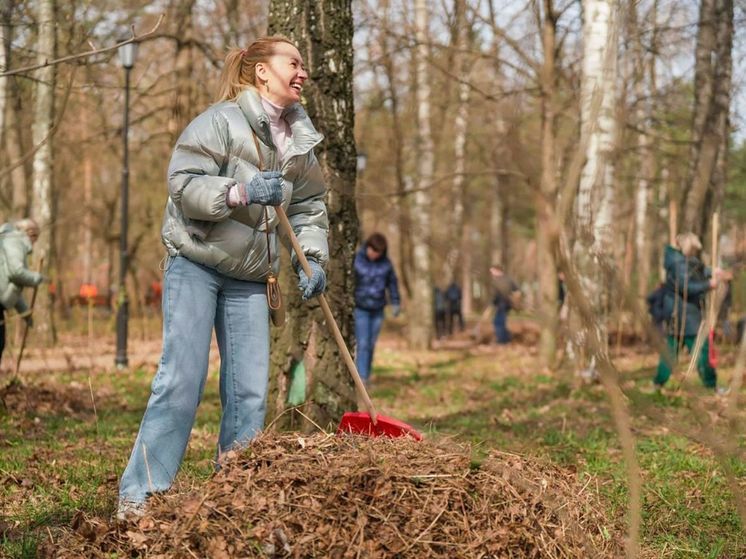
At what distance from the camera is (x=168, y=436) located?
3471mm

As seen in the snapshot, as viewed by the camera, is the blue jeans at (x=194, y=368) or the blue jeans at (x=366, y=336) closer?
the blue jeans at (x=194, y=368)

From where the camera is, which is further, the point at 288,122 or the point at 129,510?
the point at 288,122

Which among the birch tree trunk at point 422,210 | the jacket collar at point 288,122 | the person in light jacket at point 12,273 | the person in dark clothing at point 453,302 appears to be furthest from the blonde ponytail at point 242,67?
the person in dark clothing at point 453,302

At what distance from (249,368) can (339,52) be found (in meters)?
2.23

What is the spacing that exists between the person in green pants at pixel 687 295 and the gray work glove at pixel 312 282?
5842mm

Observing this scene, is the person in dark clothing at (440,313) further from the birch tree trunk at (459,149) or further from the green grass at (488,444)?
the green grass at (488,444)

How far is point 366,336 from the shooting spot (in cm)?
999

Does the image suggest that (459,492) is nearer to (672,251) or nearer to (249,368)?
(249,368)

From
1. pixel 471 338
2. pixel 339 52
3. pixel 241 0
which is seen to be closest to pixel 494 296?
pixel 339 52

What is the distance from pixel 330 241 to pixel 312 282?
4.88ft

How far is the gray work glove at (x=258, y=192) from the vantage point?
333 centimetres

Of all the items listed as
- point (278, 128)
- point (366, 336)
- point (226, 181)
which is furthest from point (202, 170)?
point (366, 336)

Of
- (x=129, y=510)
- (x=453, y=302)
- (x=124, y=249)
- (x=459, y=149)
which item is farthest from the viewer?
(x=459, y=149)

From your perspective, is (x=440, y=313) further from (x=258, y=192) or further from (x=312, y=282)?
(x=258, y=192)
